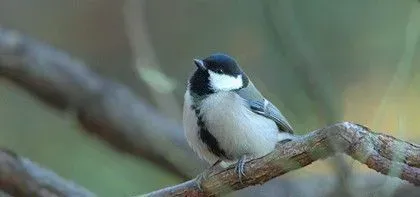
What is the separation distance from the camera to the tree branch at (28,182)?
1755 millimetres

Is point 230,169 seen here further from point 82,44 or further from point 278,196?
point 82,44

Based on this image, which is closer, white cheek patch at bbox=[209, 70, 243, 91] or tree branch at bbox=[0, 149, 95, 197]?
white cheek patch at bbox=[209, 70, 243, 91]

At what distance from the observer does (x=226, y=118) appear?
1.47 metres

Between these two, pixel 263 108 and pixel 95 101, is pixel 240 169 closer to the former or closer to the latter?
pixel 263 108

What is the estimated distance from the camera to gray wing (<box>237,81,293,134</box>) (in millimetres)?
1526

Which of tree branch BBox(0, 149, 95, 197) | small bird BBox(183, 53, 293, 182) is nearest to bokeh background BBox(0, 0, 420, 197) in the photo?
small bird BBox(183, 53, 293, 182)

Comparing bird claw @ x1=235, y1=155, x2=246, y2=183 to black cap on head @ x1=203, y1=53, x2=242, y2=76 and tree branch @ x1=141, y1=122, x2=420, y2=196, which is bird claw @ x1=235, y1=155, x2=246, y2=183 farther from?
black cap on head @ x1=203, y1=53, x2=242, y2=76

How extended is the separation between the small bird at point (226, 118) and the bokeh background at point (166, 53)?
206mm

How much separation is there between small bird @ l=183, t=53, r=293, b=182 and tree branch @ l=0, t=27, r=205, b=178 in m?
0.66

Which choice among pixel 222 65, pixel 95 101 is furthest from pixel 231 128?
pixel 95 101

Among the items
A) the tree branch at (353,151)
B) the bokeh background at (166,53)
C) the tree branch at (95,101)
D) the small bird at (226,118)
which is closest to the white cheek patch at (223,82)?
the small bird at (226,118)

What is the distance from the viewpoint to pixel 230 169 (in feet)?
4.38

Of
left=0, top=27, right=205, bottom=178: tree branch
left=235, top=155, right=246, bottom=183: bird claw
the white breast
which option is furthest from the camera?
left=0, top=27, right=205, bottom=178: tree branch

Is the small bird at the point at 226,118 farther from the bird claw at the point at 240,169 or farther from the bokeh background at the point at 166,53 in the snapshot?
the bokeh background at the point at 166,53
